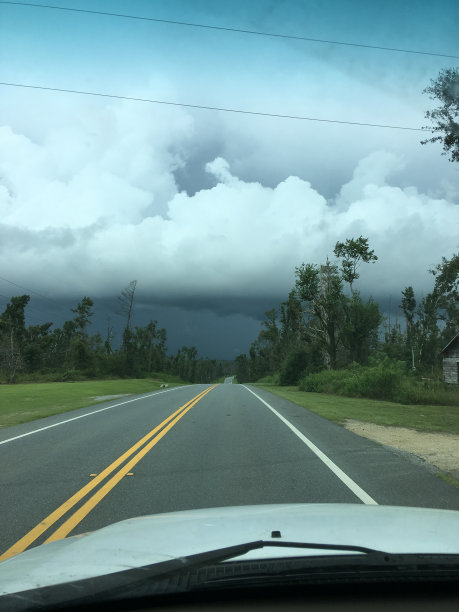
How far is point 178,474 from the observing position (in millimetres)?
7531

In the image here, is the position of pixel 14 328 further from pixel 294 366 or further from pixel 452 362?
pixel 452 362

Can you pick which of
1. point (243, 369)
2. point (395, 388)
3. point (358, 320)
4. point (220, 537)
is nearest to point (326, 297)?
point (358, 320)

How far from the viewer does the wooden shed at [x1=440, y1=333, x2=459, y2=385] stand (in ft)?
136

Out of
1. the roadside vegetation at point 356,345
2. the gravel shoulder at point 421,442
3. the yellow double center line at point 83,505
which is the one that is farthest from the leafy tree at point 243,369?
the yellow double center line at point 83,505

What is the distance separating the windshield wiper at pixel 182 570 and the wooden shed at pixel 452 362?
4237 centimetres

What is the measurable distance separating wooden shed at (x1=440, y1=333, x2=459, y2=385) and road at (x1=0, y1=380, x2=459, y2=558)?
32708mm

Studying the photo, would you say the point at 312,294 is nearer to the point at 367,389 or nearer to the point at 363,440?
the point at 367,389

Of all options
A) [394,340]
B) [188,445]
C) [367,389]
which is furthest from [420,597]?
[394,340]

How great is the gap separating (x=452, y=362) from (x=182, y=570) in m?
44.1

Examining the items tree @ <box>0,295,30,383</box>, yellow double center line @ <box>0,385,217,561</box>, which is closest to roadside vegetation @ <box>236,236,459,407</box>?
yellow double center line @ <box>0,385,217,561</box>

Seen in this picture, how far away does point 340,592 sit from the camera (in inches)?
101

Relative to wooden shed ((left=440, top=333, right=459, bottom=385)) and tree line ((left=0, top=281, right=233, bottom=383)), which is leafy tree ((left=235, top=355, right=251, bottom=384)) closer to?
tree line ((left=0, top=281, right=233, bottom=383))

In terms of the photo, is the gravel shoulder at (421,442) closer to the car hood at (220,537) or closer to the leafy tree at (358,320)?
the car hood at (220,537)

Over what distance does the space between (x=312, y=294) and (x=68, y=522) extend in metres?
43.1
